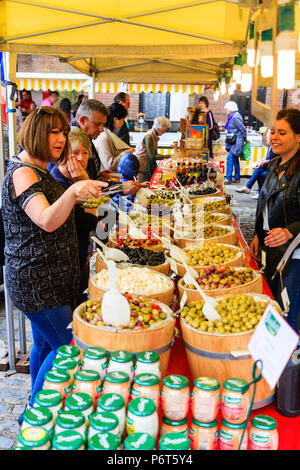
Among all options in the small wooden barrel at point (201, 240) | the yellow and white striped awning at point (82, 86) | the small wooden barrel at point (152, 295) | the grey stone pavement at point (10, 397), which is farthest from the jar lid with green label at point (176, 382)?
the yellow and white striped awning at point (82, 86)

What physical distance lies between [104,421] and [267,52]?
1.49 meters

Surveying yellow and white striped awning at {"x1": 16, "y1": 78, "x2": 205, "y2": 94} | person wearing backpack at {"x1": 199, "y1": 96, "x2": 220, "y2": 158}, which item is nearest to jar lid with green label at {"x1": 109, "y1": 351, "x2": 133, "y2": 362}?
person wearing backpack at {"x1": 199, "y1": 96, "x2": 220, "y2": 158}

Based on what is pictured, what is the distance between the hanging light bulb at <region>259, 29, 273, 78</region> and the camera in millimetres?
1776

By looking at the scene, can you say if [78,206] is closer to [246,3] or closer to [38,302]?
[38,302]

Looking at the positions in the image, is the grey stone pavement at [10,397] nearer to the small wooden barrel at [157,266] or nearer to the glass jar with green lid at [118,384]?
the small wooden barrel at [157,266]

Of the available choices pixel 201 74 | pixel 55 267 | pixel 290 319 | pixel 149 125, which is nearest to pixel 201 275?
pixel 55 267

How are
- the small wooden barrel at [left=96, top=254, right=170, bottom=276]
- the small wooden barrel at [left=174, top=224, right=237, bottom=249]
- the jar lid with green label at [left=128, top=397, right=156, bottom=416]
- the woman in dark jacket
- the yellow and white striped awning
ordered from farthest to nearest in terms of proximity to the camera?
the yellow and white striped awning
the woman in dark jacket
the small wooden barrel at [left=174, top=224, right=237, bottom=249]
the small wooden barrel at [left=96, top=254, right=170, bottom=276]
the jar lid with green label at [left=128, top=397, right=156, bottom=416]

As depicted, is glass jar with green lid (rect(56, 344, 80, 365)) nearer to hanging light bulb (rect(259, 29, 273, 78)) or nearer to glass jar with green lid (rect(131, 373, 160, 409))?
glass jar with green lid (rect(131, 373, 160, 409))

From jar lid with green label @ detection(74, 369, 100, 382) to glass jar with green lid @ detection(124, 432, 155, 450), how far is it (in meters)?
0.26

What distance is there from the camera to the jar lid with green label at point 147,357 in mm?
1514

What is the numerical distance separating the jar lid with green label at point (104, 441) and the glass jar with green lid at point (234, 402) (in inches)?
14.1

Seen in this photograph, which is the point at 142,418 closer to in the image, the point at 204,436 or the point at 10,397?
the point at 204,436

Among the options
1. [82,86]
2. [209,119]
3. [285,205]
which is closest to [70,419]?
[285,205]
